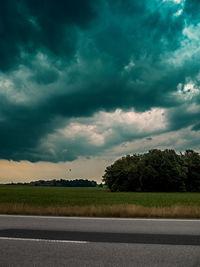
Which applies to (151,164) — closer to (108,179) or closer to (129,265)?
(108,179)

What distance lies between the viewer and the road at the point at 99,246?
541 cm

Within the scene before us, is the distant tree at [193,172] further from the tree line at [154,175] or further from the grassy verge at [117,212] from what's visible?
the grassy verge at [117,212]

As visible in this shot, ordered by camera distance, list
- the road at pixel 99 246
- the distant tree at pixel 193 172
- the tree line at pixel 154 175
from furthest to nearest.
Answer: the distant tree at pixel 193 172 < the tree line at pixel 154 175 < the road at pixel 99 246

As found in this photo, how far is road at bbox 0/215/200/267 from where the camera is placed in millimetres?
5406

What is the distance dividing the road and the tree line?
80.3 meters

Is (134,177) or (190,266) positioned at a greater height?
(134,177)

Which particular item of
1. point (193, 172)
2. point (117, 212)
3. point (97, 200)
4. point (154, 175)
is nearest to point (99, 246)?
point (117, 212)

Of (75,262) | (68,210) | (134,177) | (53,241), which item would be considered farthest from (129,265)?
(134,177)

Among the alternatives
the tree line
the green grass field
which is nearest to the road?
the green grass field

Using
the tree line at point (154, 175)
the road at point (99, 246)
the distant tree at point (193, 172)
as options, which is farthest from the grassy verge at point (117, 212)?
the distant tree at point (193, 172)

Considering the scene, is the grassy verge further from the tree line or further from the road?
the tree line

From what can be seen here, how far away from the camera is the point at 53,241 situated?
23.3ft

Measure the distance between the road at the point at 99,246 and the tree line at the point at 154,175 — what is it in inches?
3160

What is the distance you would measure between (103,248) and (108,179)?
305 ft
